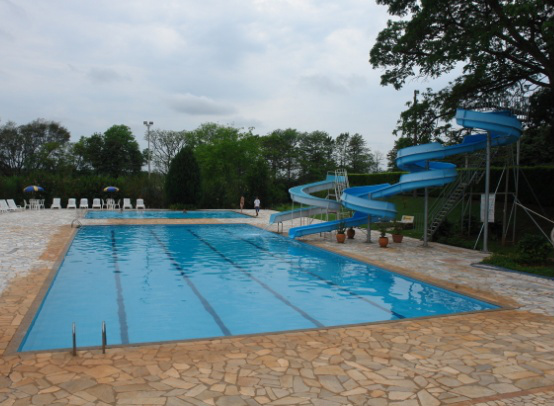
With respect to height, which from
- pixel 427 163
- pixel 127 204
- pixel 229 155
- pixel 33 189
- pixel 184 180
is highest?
pixel 229 155

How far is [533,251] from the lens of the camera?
38.3 ft

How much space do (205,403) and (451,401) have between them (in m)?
2.35

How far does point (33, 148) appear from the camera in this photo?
179ft

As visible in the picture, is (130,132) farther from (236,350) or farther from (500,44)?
(236,350)

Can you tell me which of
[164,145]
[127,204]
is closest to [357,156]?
[164,145]

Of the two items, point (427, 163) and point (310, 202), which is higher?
point (427, 163)

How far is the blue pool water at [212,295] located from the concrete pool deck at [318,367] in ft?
2.76

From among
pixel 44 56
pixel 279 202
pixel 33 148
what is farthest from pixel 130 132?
pixel 44 56

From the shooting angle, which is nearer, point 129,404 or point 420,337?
point 129,404

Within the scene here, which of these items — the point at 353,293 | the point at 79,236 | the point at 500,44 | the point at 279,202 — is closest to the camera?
the point at 353,293

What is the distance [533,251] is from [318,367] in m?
9.28

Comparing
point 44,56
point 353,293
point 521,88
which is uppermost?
point 44,56

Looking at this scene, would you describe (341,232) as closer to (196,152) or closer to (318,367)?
(318,367)

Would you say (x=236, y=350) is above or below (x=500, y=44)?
below
